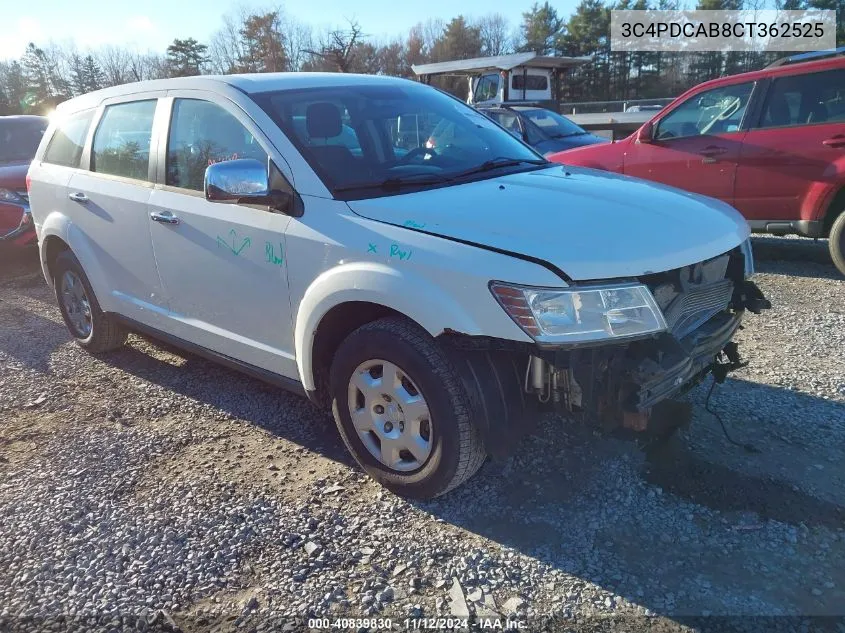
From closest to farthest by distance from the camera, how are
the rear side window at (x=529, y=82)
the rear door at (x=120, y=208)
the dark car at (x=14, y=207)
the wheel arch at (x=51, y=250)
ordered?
the rear door at (x=120, y=208)
the wheel arch at (x=51, y=250)
the dark car at (x=14, y=207)
the rear side window at (x=529, y=82)

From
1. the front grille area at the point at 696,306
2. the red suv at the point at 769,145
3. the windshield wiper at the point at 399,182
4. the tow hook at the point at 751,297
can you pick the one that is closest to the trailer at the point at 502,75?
the red suv at the point at 769,145

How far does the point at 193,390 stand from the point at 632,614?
3099mm

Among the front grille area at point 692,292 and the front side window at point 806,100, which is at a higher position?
the front side window at point 806,100

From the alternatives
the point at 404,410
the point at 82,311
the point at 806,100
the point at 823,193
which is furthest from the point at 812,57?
the point at 82,311

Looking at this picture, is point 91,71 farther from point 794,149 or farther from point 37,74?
point 794,149

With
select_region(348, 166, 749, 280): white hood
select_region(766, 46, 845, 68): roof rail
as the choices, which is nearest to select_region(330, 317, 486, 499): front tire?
select_region(348, 166, 749, 280): white hood

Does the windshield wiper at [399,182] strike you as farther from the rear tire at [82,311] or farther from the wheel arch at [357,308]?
the rear tire at [82,311]

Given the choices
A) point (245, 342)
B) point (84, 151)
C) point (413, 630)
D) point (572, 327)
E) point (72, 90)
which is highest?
point (72, 90)

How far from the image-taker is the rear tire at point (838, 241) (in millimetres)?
5883

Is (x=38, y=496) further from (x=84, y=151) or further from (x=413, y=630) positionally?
(x=84, y=151)

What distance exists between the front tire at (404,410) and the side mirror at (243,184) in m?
0.73

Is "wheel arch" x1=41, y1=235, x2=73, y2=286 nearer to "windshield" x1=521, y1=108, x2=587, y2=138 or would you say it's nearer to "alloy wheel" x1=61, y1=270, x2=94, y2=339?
"alloy wheel" x1=61, y1=270, x2=94, y2=339

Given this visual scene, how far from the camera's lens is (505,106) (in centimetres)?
1148

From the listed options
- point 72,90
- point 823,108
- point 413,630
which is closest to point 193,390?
point 413,630
